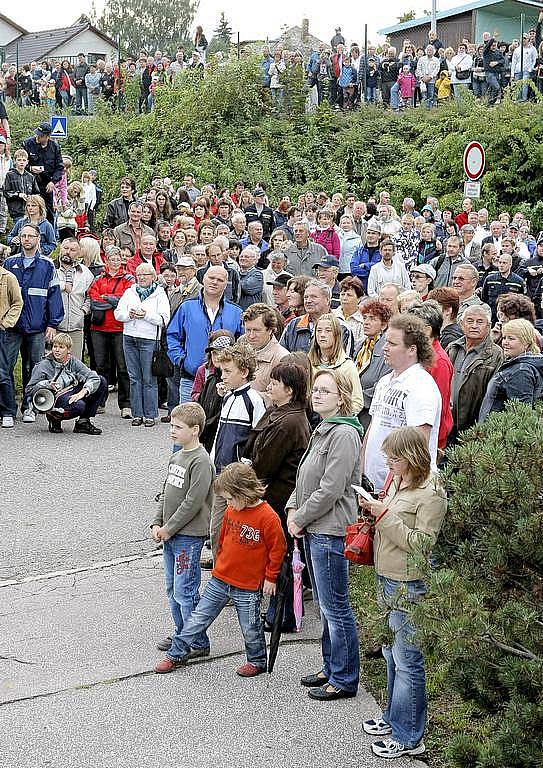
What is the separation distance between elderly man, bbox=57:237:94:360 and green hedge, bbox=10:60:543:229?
53.4 ft

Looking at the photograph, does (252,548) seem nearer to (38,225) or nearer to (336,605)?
(336,605)

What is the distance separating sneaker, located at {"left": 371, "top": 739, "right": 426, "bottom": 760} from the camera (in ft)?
16.8

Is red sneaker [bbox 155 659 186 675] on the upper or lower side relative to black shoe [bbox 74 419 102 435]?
lower

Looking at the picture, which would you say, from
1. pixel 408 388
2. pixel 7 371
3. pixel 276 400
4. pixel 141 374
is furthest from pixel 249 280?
pixel 408 388

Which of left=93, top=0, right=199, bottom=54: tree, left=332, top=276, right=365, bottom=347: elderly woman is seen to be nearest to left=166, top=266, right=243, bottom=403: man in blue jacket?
left=332, top=276, right=365, bottom=347: elderly woman

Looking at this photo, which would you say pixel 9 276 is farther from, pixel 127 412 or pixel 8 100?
pixel 8 100

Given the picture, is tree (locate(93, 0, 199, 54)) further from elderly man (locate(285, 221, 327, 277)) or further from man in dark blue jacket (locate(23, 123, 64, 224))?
elderly man (locate(285, 221, 327, 277))

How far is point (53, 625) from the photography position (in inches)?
264

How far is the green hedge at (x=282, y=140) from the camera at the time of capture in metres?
28.7

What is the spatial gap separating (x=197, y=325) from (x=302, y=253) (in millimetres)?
5864

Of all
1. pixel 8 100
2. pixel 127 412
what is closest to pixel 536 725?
pixel 127 412

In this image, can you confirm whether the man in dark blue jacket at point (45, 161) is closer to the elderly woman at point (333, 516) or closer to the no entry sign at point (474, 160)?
the no entry sign at point (474, 160)

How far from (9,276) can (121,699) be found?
285 inches

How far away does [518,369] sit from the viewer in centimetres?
699
